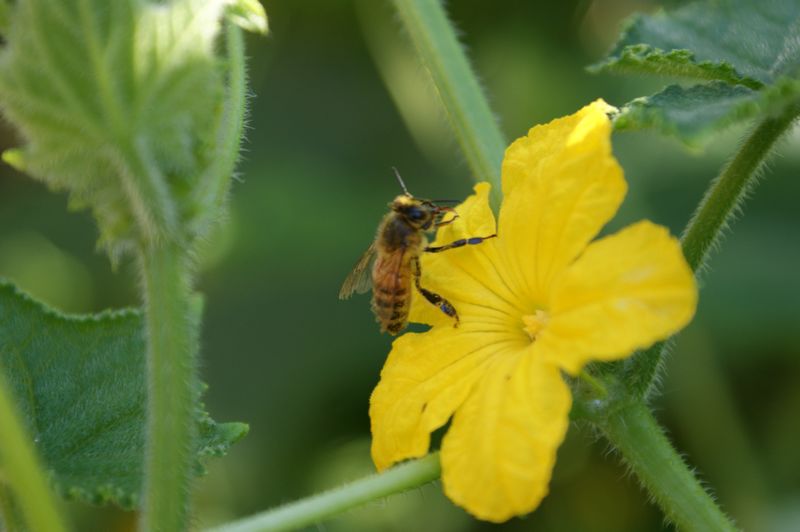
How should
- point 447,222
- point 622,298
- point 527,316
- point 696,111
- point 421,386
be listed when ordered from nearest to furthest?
point 622,298 → point 696,111 → point 421,386 → point 527,316 → point 447,222

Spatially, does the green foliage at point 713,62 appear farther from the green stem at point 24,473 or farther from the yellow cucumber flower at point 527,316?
the green stem at point 24,473

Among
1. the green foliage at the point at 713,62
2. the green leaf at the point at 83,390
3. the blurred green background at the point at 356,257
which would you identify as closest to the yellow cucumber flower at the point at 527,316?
the green foliage at the point at 713,62

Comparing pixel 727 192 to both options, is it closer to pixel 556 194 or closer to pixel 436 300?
pixel 556 194

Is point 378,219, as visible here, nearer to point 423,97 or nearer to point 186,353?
point 423,97

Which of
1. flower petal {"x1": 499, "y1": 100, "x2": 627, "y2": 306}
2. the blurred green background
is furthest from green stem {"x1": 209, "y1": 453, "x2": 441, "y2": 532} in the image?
the blurred green background

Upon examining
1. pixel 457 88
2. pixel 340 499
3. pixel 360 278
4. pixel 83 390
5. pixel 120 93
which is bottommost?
pixel 360 278

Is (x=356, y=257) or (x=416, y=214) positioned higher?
(x=416, y=214)

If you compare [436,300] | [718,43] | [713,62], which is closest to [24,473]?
[436,300]

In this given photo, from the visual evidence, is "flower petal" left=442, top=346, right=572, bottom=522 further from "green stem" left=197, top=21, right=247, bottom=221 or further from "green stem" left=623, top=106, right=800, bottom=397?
"green stem" left=197, top=21, right=247, bottom=221
